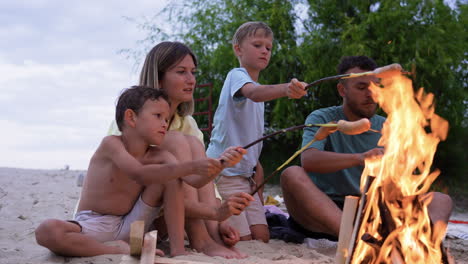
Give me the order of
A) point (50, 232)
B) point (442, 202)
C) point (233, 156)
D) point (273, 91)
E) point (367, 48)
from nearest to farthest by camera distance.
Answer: point (233, 156), point (50, 232), point (273, 91), point (442, 202), point (367, 48)

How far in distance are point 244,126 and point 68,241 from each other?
1.51m

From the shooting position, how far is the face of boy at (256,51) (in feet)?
12.3

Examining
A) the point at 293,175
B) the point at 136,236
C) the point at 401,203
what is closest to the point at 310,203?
the point at 293,175

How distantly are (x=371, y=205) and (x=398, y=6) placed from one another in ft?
20.8

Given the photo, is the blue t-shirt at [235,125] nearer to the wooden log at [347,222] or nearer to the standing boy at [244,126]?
the standing boy at [244,126]

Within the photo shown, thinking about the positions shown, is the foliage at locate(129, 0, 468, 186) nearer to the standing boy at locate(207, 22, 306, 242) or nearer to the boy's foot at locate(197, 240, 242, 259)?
the standing boy at locate(207, 22, 306, 242)

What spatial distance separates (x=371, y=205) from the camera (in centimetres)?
225

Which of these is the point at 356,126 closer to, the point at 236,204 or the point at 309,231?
the point at 236,204

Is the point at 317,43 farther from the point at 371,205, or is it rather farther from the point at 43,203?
the point at 371,205

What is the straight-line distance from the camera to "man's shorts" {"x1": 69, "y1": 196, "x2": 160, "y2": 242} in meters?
2.79

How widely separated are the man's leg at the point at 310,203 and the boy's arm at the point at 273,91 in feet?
2.01

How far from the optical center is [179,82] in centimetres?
330

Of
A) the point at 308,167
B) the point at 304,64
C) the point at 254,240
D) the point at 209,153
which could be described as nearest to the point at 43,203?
the point at 209,153

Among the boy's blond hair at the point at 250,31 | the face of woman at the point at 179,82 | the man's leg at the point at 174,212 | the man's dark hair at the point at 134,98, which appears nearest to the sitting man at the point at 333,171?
the boy's blond hair at the point at 250,31
